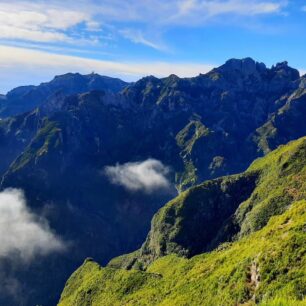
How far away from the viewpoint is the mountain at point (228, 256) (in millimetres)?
82250

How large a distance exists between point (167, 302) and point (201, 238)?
7815 cm

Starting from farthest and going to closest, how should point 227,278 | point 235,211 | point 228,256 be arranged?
1. point 235,211
2. point 228,256
3. point 227,278

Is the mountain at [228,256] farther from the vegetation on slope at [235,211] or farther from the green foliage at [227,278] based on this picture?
the green foliage at [227,278]

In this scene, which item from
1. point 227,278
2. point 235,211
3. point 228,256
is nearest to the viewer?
point 227,278

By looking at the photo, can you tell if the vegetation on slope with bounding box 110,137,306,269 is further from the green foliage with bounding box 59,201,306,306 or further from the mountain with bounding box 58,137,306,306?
the green foliage with bounding box 59,201,306,306

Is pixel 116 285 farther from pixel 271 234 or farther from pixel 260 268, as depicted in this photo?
pixel 260 268

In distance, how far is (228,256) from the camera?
113 metres

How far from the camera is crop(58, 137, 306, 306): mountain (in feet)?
270

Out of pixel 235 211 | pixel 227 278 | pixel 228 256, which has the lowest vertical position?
pixel 235 211

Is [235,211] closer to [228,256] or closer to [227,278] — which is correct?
[228,256]

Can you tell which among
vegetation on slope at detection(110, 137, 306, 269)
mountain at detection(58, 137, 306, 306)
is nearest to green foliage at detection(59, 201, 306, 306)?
mountain at detection(58, 137, 306, 306)

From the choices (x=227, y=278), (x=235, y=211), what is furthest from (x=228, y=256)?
(x=235, y=211)

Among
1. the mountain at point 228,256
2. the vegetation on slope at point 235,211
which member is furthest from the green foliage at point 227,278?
the vegetation on slope at point 235,211

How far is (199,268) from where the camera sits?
12344 cm
